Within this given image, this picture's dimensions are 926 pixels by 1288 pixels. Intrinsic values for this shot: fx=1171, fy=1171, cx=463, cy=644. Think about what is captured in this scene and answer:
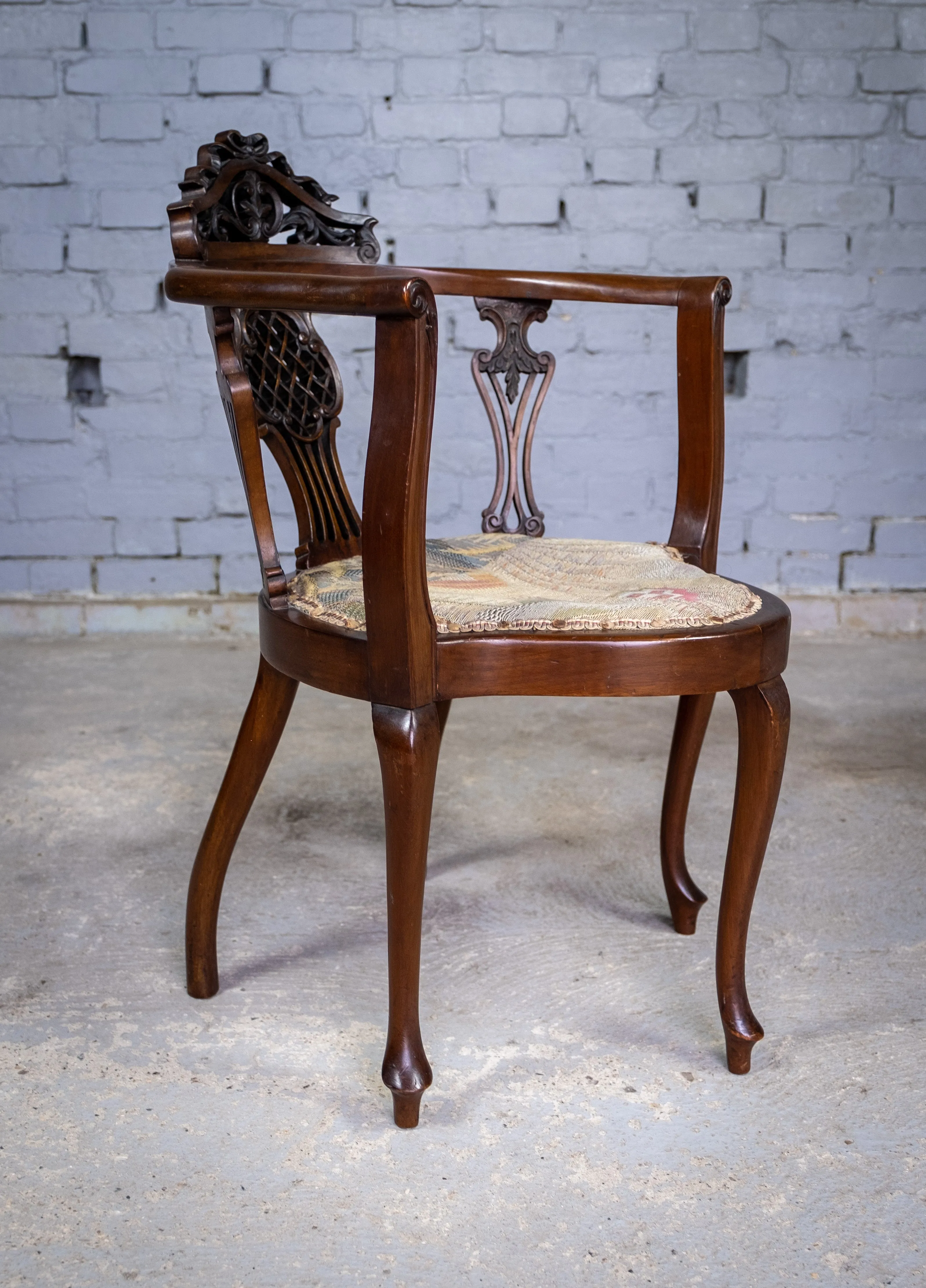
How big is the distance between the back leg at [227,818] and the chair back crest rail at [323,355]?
0.15 metres

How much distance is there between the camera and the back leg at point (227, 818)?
1.32 metres

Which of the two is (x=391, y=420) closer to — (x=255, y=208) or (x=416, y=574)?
(x=416, y=574)

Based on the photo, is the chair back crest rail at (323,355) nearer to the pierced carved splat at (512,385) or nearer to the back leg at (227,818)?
the pierced carved splat at (512,385)

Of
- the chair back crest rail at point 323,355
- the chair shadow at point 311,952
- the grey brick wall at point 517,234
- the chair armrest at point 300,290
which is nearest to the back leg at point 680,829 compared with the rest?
the chair back crest rail at point 323,355

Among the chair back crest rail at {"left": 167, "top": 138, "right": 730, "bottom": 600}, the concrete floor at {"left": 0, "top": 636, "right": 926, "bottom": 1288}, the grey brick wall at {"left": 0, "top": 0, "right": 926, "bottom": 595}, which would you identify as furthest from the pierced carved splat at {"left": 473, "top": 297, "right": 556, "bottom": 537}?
the grey brick wall at {"left": 0, "top": 0, "right": 926, "bottom": 595}

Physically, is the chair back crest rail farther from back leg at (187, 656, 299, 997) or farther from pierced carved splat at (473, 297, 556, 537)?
back leg at (187, 656, 299, 997)

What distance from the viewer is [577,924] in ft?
5.12

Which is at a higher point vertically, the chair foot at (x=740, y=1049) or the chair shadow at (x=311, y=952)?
the chair foot at (x=740, y=1049)

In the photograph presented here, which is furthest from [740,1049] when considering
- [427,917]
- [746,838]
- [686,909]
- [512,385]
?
[512,385]

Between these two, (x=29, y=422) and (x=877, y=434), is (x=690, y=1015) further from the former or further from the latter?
(x=29, y=422)

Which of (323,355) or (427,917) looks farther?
(427,917)

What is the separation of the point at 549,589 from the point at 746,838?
0.33 metres

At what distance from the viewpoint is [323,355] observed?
4.70 feet

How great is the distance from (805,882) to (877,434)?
6.27ft
